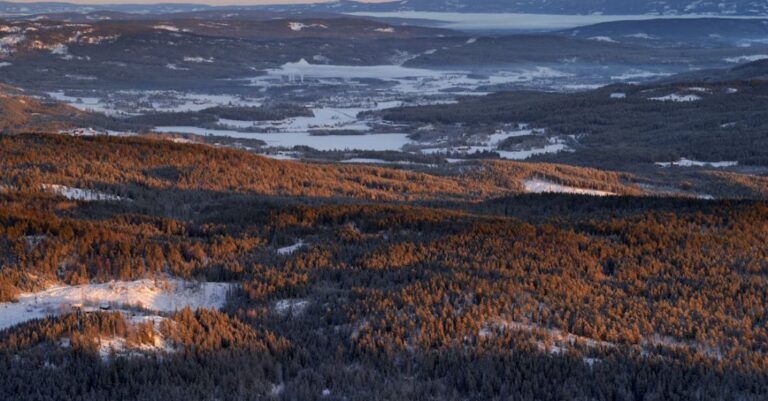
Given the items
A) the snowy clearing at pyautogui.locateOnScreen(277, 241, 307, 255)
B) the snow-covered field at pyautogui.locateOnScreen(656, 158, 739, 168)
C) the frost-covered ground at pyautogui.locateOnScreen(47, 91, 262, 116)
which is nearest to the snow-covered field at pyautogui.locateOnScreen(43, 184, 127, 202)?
the snowy clearing at pyautogui.locateOnScreen(277, 241, 307, 255)

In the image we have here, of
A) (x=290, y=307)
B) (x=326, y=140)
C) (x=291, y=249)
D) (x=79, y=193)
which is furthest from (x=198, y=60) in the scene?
(x=290, y=307)

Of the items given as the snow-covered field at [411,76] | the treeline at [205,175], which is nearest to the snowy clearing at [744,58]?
the snow-covered field at [411,76]

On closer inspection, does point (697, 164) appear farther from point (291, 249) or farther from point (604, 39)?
point (604, 39)

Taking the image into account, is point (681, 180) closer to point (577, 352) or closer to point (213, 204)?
point (213, 204)

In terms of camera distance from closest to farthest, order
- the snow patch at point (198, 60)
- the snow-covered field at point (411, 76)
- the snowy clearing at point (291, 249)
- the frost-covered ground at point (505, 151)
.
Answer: the snowy clearing at point (291, 249) < the frost-covered ground at point (505, 151) < the snow-covered field at point (411, 76) < the snow patch at point (198, 60)

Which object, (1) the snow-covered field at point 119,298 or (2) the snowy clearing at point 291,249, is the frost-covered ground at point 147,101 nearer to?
(2) the snowy clearing at point 291,249

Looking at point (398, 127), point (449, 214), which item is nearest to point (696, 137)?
point (398, 127)
